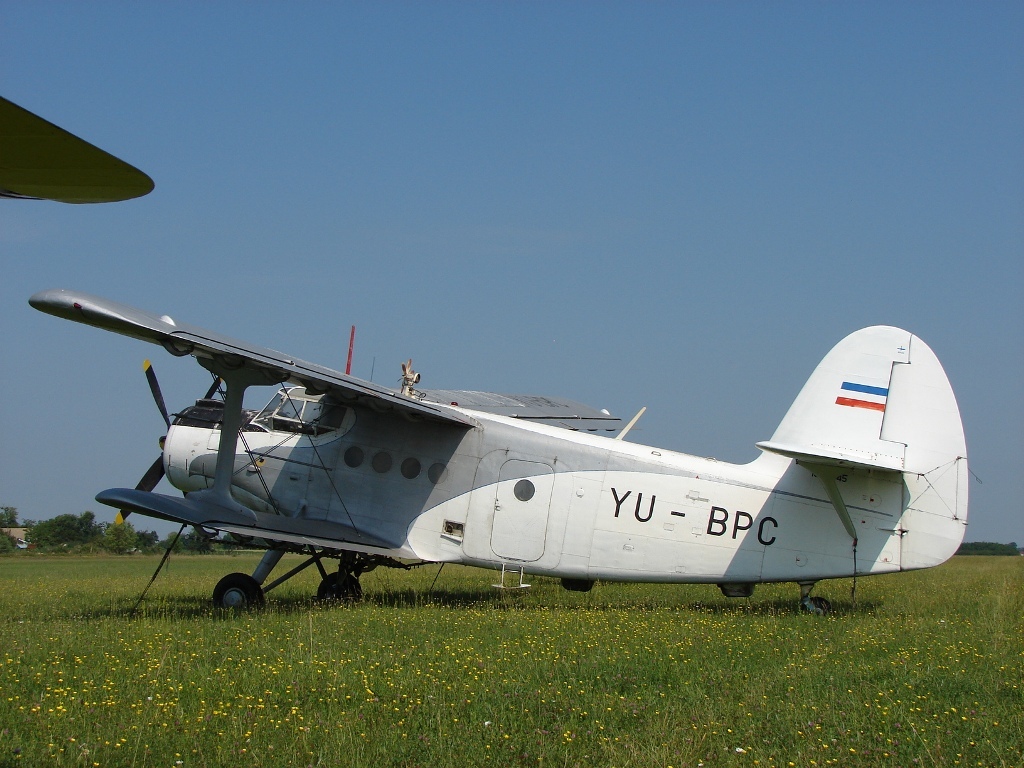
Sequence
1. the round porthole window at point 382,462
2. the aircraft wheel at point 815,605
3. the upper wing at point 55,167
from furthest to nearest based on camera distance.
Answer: the round porthole window at point 382,462 → the aircraft wheel at point 815,605 → the upper wing at point 55,167

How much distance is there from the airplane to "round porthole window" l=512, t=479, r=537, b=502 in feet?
0.10

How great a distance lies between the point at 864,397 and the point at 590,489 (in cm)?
384

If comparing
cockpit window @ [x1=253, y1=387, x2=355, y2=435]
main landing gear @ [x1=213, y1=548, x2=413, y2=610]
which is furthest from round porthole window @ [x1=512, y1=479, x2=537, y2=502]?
cockpit window @ [x1=253, y1=387, x2=355, y2=435]

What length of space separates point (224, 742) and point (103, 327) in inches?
243

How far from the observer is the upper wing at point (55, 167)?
294cm

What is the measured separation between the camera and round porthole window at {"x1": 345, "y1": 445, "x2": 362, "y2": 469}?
12766mm

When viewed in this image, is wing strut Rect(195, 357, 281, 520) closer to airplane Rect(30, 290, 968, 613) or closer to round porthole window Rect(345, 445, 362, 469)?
airplane Rect(30, 290, 968, 613)

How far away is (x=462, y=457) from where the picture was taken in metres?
12.5

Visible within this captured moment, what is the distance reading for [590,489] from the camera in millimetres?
12156

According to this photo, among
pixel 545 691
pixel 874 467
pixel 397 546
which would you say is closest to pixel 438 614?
pixel 397 546

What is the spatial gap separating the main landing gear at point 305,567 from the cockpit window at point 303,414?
1810mm

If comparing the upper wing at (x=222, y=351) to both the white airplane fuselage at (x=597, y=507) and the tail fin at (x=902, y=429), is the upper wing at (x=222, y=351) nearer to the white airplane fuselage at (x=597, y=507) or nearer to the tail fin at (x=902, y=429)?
the white airplane fuselage at (x=597, y=507)

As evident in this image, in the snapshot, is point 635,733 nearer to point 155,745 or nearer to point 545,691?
point 545,691

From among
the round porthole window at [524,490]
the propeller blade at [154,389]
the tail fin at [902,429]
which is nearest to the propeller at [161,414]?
the propeller blade at [154,389]
